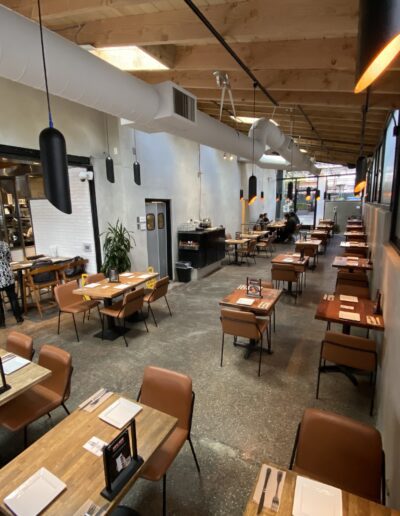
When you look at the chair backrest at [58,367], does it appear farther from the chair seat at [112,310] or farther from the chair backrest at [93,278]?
the chair backrest at [93,278]

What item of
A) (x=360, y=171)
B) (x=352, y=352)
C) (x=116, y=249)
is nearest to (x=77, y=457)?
(x=352, y=352)

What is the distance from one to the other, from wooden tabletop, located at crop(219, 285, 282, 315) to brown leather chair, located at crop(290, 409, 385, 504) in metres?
1.83

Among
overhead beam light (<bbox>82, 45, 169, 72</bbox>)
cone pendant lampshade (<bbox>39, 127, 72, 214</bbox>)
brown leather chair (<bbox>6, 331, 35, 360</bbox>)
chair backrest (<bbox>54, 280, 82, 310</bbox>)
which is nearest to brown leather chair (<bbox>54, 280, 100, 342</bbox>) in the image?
chair backrest (<bbox>54, 280, 82, 310</bbox>)

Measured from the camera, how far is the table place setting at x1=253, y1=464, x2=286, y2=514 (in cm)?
130

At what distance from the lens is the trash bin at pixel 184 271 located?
7531mm

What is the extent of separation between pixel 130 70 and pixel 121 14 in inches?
51.9

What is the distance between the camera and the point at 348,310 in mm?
3348

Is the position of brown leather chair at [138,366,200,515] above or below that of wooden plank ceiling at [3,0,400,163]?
below

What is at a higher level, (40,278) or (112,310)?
(40,278)

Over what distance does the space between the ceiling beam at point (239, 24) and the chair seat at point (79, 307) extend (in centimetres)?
344

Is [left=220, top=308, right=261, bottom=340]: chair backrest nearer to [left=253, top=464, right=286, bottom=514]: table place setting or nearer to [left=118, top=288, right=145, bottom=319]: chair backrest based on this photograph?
[left=118, top=288, right=145, bottom=319]: chair backrest

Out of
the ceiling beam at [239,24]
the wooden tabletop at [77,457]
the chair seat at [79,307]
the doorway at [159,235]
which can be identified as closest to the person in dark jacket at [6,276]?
the chair seat at [79,307]

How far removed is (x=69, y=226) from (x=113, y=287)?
8.03ft

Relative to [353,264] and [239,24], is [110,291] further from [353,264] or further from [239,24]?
[353,264]
